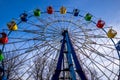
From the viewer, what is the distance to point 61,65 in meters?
14.2

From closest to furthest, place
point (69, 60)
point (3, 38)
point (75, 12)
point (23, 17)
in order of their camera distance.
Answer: point (69, 60) < point (3, 38) < point (23, 17) < point (75, 12)

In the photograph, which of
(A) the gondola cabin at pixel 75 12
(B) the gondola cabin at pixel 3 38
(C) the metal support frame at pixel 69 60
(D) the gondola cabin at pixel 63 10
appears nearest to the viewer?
(C) the metal support frame at pixel 69 60

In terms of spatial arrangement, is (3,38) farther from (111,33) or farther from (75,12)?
(111,33)

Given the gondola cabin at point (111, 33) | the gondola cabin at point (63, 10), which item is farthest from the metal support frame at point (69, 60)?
the gondola cabin at point (111, 33)

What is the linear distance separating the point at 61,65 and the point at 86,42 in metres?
3.45

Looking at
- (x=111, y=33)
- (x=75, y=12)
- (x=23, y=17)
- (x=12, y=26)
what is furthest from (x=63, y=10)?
(x=12, y=26)

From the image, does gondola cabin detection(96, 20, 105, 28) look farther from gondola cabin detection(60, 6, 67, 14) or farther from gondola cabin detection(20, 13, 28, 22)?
gondola cabin detection(20, 13, 28, 22)

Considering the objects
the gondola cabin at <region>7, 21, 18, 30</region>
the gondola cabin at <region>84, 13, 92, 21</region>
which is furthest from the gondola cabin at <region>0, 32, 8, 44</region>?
the gondola cabin at <region>84, 13, 92, 21</region>

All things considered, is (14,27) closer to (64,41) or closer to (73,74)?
(64,41)

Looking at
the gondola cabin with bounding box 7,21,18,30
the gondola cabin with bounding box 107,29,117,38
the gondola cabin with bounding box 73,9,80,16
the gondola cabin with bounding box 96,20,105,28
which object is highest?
the gondola cabin with bounding box 73,9,80,16

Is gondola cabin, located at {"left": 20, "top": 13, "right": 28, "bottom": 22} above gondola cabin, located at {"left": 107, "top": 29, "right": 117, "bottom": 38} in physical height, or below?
above

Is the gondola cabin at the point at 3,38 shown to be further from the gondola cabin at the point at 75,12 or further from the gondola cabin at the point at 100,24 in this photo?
the gondola cabin at the point at 100,24

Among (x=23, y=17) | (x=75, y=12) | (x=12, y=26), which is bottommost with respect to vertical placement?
(x=12, y=26)

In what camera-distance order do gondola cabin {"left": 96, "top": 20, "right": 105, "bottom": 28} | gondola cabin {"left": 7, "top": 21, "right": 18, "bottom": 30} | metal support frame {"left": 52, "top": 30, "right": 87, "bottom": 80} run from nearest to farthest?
metal support frame {"left": 52, "top": 30, "right": 87, "bottom": 80}, gondola cabin {"left": 7, "top": 21, "right": 18, "bottom": 30}, gondola cabin {"left": 96, "top": 20, "right": 105, "bottom": 28}
